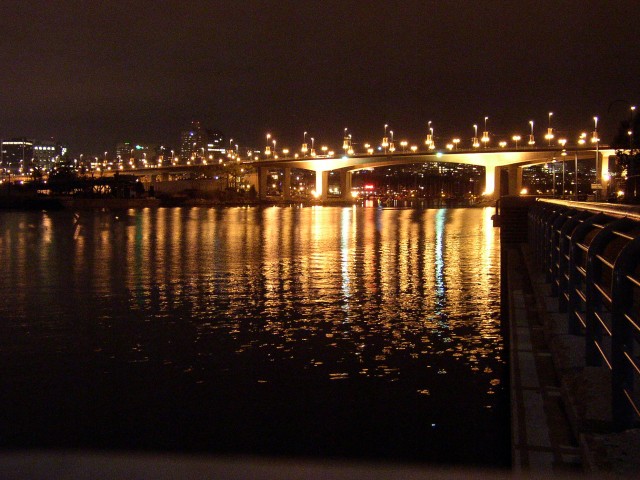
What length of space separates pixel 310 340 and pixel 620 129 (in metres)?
60.4

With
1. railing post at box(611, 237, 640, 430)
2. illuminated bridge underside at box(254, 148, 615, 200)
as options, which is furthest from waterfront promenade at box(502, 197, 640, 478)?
illuminated bridge underside at box(254, 148, 615, 200)

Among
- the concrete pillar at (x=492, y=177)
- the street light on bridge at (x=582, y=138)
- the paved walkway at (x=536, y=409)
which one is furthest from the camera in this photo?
the concrete pillar at (x=492, y=177)

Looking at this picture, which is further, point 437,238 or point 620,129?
point 620,129

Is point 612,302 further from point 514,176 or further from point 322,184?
point 322,184

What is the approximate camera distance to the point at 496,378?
8844 millimetres

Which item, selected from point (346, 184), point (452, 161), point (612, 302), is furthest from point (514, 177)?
point (612, 302)

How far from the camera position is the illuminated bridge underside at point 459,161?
109938 millimetres

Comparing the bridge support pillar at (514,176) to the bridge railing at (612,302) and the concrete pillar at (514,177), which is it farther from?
the bridge railing at (612,302)

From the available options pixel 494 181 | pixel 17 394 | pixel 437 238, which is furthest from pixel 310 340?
pixel 494 181

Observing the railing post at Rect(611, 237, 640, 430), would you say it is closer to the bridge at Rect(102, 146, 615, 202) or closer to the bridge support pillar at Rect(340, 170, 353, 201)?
the bridge at Rect(102, 146, 615, 202)

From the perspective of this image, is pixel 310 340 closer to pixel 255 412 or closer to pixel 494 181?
pixel 255 412

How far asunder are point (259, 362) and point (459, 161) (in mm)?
115620

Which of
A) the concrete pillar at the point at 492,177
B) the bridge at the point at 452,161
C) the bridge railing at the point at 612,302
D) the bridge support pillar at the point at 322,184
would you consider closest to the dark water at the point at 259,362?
the bridge railing at the point at 612,302

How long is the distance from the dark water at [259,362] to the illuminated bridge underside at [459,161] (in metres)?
89.4
